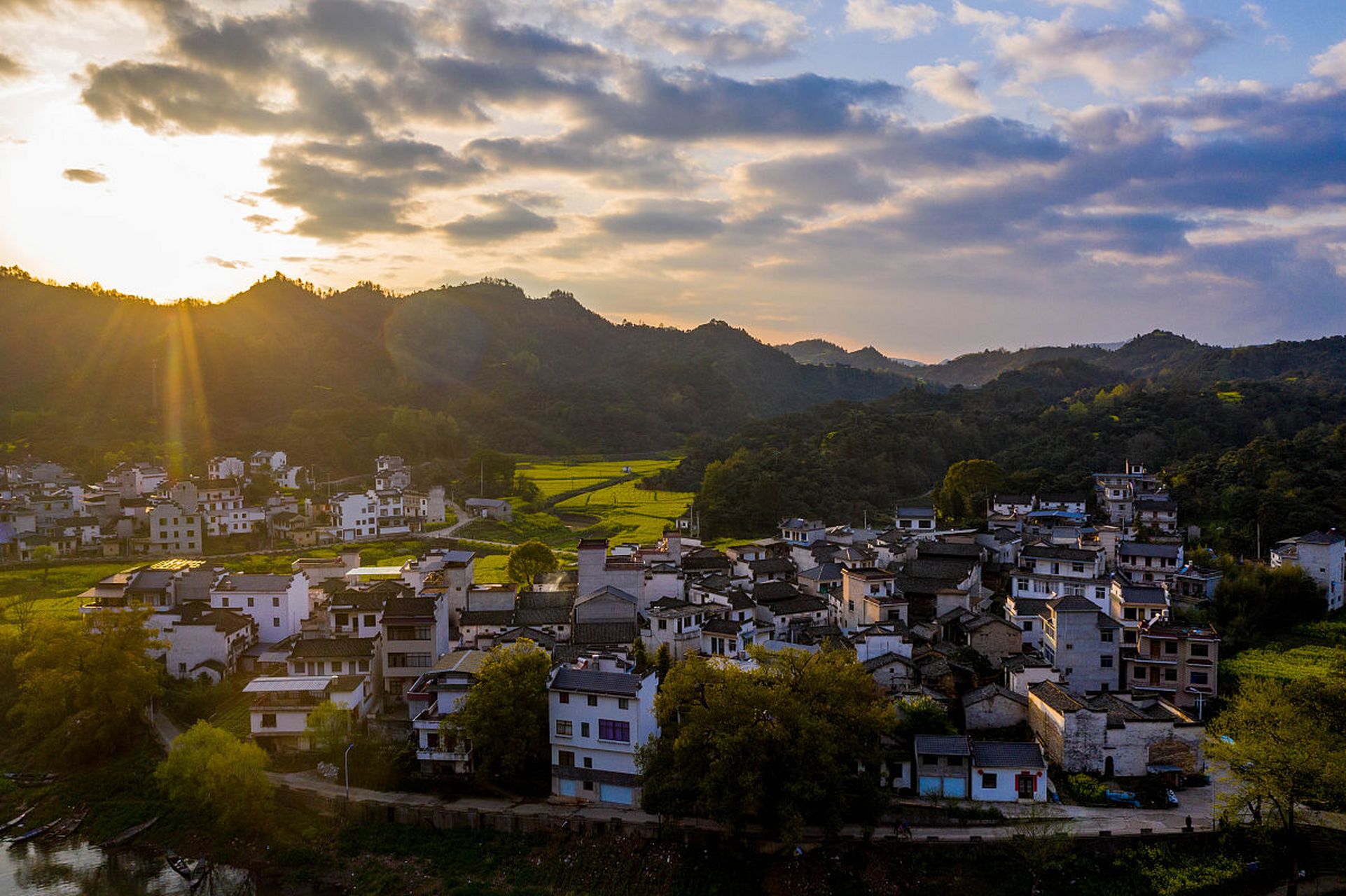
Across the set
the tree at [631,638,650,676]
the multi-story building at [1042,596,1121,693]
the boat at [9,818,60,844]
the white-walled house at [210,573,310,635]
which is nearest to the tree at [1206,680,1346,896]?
the multi-story building at [1042,596,1121,693]

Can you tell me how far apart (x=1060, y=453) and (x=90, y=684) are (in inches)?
1784

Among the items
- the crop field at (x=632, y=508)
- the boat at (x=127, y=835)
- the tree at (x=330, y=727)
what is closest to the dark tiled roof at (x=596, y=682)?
the tree at (x=330, y=727)

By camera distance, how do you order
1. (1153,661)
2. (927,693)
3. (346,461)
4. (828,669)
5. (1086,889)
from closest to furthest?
(1086,889) → (828,669) → (927,693) → (1153,661) → (346,461)

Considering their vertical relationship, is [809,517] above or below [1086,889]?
above

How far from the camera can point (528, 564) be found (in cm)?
2811

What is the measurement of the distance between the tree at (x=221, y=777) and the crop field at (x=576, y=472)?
33.6 meters

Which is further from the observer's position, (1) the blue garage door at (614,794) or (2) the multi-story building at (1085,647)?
(2) the multi-story building at (1085,647)

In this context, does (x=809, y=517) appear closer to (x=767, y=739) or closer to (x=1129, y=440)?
(x=1129, y=440)

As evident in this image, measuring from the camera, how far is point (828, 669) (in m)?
16.1

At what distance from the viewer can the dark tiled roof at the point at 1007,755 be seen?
16391 millimetres

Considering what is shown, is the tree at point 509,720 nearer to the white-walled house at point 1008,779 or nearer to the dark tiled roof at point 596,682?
the dark tiled roof at point 596,682

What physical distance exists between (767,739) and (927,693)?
5.99 m

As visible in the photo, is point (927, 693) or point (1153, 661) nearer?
point (927, 693)

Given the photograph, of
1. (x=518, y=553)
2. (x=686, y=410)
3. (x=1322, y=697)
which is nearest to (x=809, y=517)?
(x=518, y=553)
